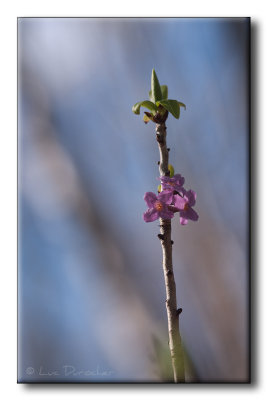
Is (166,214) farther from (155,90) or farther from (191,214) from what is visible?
(155,90)

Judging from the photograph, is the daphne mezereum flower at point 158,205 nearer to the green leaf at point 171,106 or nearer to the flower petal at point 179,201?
the flower petal at point 179,201

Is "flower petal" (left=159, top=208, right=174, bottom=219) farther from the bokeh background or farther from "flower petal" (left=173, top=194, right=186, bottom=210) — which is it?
the bokeh background

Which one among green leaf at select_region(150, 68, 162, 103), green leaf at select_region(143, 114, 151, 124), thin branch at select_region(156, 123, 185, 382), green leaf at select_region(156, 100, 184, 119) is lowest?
thin branch at select_region(156, 123, 185, 382)

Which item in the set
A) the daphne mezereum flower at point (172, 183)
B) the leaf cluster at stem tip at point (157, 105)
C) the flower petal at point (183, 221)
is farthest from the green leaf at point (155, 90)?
the flower petal at point (183, 221)

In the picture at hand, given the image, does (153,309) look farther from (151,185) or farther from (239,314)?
(151,185)

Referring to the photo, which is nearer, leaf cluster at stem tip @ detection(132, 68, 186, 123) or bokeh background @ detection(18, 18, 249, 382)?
leaf cluster at stem tip @ detection(132, 68, 186, 123)

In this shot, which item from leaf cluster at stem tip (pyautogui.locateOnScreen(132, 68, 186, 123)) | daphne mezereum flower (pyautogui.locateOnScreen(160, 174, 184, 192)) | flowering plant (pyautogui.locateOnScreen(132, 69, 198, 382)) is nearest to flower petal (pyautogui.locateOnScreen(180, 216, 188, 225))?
flowering plant (pyautogui.locateOnScreen(132, 69, 198, 382))
